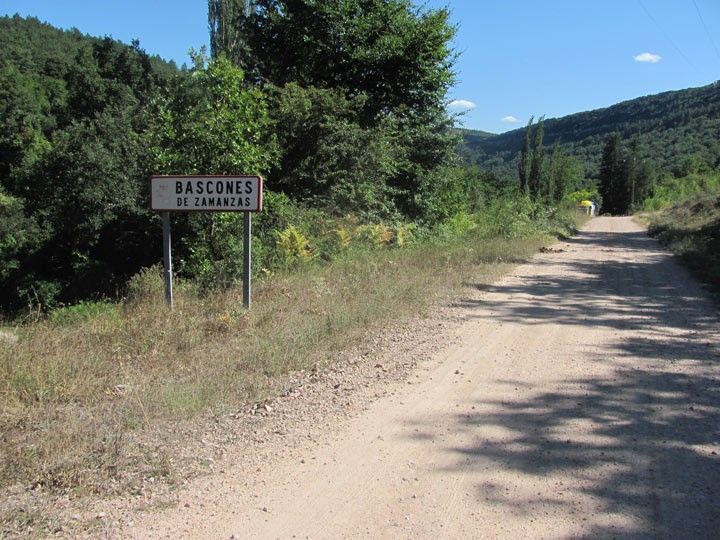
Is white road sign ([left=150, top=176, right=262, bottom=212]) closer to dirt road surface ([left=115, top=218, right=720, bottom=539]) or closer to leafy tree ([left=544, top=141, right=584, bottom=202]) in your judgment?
dirt road surface ([left=115, top=218, right=720, bottom=539])

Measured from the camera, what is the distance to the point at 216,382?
489cm

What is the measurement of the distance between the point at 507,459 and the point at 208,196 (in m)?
5.22

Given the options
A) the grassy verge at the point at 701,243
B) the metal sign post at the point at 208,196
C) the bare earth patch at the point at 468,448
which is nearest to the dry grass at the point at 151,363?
the bare earth patch at the point at 468,448

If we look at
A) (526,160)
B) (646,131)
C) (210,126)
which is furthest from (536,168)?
(646,131)

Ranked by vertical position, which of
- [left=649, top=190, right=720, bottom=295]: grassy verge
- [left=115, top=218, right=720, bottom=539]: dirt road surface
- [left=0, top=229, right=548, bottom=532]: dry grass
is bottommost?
[left=115, top=218, right=720, bottom=539]: dirt road surface

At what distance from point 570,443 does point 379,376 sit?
1984 mm

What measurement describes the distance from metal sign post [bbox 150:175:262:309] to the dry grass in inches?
27.4

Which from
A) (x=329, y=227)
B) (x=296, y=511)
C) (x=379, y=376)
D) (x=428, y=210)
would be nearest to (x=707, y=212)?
(x=428, y=210)

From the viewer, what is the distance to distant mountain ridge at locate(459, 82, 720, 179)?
89.5m

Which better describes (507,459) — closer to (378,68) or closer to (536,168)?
(378,68)

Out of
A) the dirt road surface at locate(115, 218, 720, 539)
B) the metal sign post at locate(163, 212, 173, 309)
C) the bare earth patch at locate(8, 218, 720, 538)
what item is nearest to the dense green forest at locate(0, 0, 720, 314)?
the metal sign post at locate(163, 212, 173, 309)

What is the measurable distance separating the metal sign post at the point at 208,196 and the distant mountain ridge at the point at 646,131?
209ft

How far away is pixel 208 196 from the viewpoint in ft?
24.0

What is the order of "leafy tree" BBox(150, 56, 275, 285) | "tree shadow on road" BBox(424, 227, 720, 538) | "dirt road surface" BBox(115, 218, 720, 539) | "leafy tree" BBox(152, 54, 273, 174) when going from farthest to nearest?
"leafy tree" BBox(152, 54, 273, 174)
"leafy tree" BBox(150, 56, 275, 285)
"tree shadow on road" BBox(424, 227, 720, 538)
"dirt road surface" BBox(115, 218, 720, 539)
